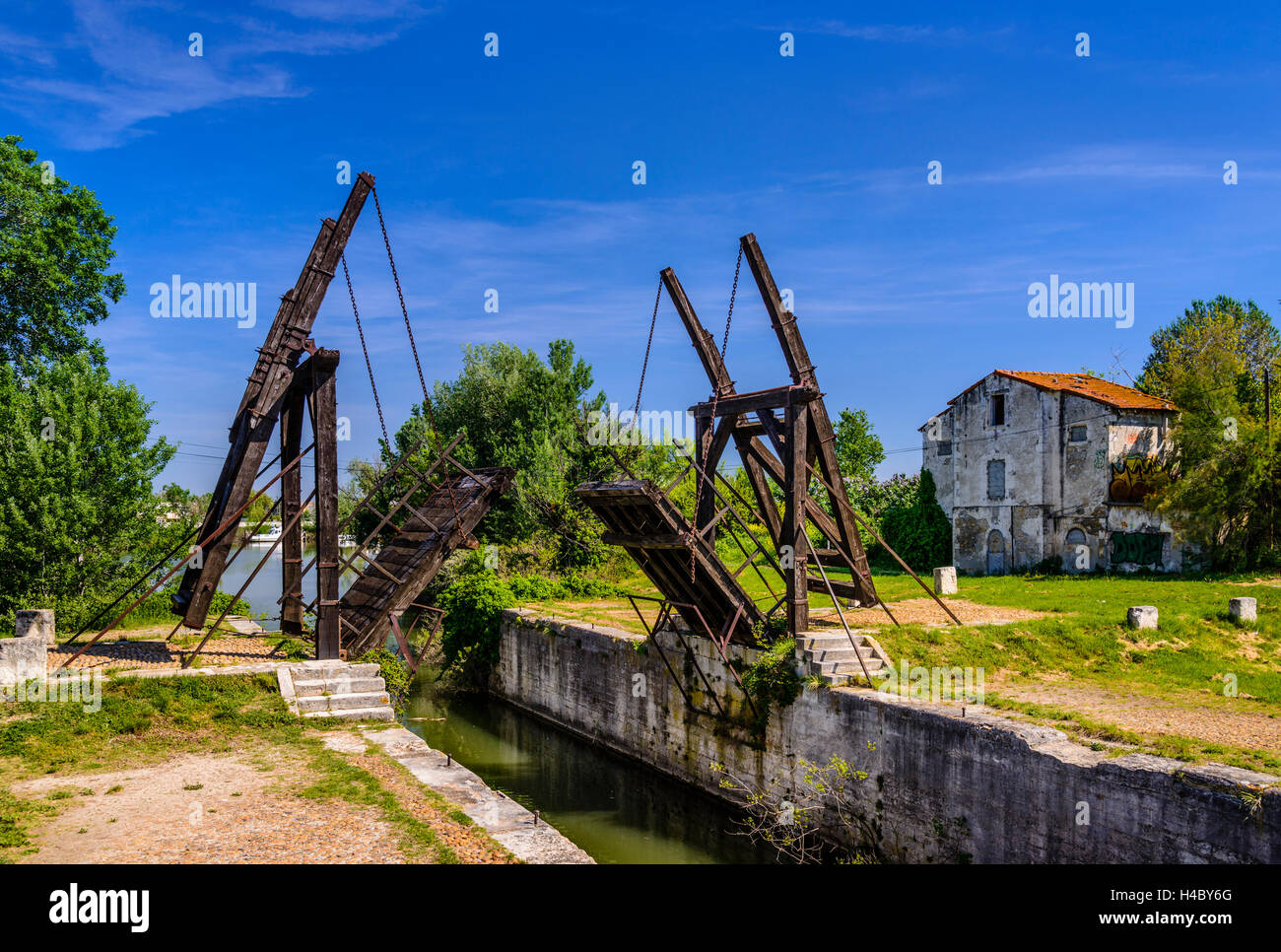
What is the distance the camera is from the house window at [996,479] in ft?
109

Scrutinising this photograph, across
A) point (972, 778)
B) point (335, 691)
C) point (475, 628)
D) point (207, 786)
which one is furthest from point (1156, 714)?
point (475, 628)

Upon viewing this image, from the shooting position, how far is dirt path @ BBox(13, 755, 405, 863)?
24.7ft

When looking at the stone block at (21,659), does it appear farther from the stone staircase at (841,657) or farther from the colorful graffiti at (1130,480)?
the colorful graffiti at (1130,480)

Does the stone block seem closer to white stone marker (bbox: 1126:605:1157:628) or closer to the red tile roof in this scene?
white stone marker (bbox: 1126:605:1157:628)

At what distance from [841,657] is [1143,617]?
7.35m

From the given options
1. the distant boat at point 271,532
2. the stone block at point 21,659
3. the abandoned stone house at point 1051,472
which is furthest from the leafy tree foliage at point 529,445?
the stone block at point 21,659

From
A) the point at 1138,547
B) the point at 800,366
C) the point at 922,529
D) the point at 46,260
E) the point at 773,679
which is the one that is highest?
the point at 46,260

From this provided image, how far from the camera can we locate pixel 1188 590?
2297 centimetres

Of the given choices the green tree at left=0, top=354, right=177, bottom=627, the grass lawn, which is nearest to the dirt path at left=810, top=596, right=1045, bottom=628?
the grass lawn

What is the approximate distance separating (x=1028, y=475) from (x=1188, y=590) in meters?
9.78

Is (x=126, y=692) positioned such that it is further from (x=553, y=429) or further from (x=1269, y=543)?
(x=1269, y=543)

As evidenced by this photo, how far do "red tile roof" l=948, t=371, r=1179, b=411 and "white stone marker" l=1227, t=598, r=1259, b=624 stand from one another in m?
12.7

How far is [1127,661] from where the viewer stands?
1627 cm

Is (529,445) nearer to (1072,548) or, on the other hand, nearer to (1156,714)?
(1072,548)
